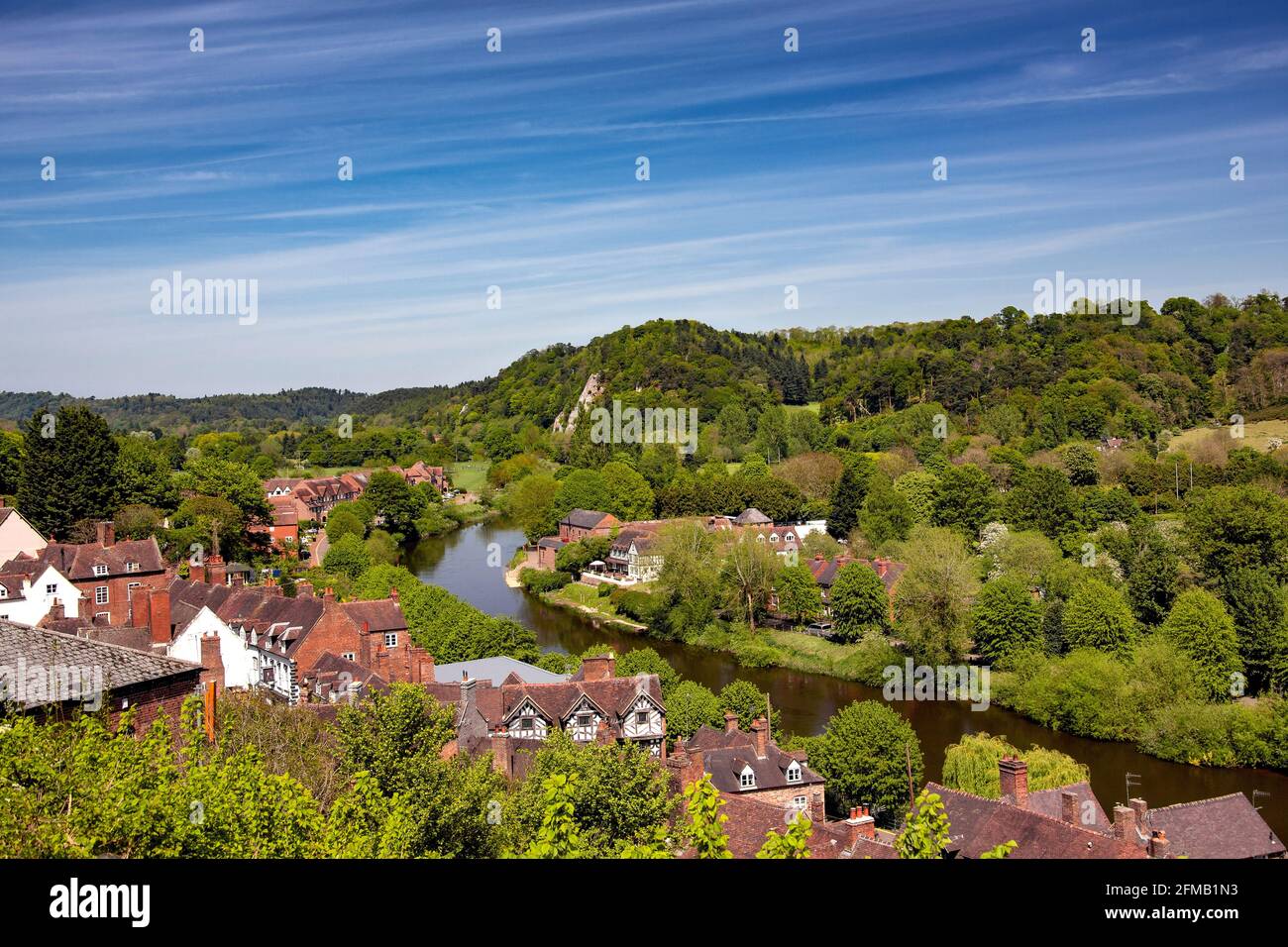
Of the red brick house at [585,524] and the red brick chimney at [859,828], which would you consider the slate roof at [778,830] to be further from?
the red brick house at [585,524]

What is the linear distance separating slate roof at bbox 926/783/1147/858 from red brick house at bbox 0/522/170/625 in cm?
2573

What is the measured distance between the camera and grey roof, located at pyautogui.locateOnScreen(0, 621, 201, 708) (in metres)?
12.0

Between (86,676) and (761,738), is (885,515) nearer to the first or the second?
(761,738)

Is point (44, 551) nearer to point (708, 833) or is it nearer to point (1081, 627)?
point (1081, 627)

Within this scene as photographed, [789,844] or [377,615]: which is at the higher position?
[789,844]

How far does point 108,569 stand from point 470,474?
70.1 m

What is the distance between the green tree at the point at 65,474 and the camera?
144ft

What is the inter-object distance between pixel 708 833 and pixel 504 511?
83.1 m

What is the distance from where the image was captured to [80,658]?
1238 centimetres

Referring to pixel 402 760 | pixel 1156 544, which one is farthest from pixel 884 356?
pixel 402 760

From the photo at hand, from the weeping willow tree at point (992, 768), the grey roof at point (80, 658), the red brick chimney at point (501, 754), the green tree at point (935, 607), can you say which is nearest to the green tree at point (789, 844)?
the grey roof at point (80, 658)

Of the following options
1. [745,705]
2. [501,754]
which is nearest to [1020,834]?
[501,754]

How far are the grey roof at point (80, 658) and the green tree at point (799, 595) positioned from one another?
31972 millimetres
